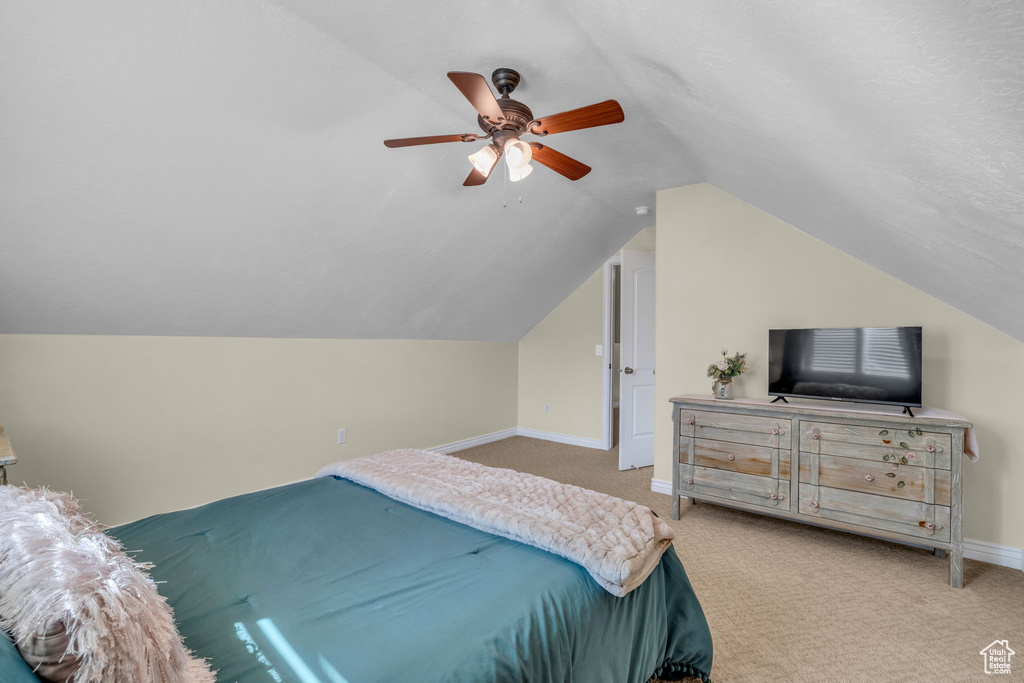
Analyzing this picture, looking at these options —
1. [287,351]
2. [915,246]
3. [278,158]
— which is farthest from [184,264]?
[915,246]

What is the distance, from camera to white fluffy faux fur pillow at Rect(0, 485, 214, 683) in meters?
0.70

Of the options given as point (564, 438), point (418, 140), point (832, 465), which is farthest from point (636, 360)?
point (418, 140)

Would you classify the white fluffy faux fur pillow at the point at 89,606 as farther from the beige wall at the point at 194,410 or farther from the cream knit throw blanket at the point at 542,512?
the beige wall at the point at 194,410

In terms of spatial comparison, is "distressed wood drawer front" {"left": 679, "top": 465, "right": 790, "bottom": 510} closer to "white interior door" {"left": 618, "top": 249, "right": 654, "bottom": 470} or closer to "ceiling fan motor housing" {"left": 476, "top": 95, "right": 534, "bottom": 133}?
"white interior door" {"left": 618, "top": 249, "right": 654, "bottom": 470}

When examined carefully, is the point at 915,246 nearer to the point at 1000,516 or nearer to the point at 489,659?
the point at 1000,516

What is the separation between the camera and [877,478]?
264 cm

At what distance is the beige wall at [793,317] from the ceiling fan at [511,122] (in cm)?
173

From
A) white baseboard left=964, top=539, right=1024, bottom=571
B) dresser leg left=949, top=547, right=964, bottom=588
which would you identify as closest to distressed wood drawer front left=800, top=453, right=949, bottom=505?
dresser leg left=949, top=547, right=964, bottom=588

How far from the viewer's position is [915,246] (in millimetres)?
2258

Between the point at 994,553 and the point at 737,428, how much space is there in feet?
4.93

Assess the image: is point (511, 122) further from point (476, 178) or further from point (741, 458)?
point (741, 458)

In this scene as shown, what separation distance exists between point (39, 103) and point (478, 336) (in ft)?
12.9

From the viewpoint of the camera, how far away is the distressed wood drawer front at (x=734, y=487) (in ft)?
9.62

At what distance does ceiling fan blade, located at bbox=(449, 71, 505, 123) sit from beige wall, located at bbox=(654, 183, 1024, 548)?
6.93ft
